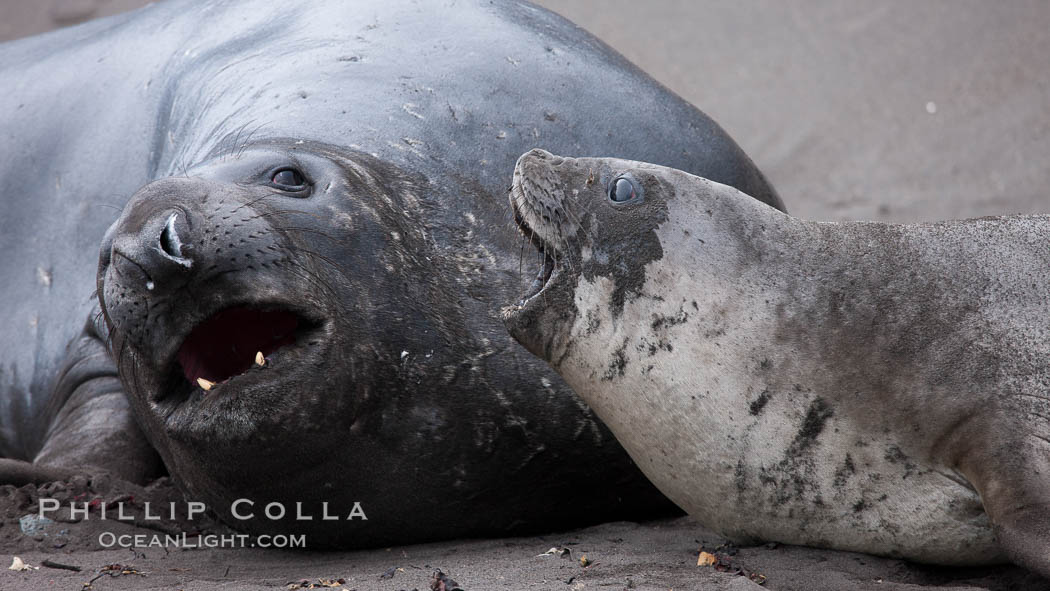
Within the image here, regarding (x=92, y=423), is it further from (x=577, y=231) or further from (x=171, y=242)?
(x=577, y=231)

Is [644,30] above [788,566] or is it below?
above

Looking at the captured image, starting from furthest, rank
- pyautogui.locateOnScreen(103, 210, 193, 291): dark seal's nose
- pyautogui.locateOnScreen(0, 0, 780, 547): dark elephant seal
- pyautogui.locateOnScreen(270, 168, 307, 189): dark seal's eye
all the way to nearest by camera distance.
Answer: pyautogui.locateOnScreen(270, 168, 307, 189): dark seal's eye
pyautogui.locateOnScreen(0, 0, 780, 547): dark elephant seal
pyautogui.locateOnScreen(103, 210, 193, 291): dark seal's nose

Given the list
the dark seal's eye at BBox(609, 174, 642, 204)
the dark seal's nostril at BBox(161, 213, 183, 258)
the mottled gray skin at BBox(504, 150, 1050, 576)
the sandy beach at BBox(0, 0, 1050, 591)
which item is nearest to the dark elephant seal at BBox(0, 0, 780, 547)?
the dark seal's nostril at BBox(161, 213, 183, 258)

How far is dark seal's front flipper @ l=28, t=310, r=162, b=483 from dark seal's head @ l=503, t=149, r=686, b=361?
1708 millimetres

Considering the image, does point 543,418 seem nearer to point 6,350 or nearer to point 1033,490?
point 1033,490

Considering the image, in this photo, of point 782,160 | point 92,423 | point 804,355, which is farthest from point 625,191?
point 782,160

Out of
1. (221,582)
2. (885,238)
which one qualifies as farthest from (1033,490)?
(221,582)

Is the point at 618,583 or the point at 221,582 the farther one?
the point at 221,582

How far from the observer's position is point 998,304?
11.1ft

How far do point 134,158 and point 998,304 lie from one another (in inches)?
136

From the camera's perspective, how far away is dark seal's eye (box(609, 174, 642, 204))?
11.9 ft

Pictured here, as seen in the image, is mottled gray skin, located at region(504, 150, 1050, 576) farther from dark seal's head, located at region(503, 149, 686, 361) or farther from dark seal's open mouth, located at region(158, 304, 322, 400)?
dark seal's open mouth, located at region(158, 304, 322, 400)

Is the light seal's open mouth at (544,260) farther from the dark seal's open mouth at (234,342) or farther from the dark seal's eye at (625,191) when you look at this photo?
the dark seal's open mouth at (234,342)

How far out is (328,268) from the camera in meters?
3.59
